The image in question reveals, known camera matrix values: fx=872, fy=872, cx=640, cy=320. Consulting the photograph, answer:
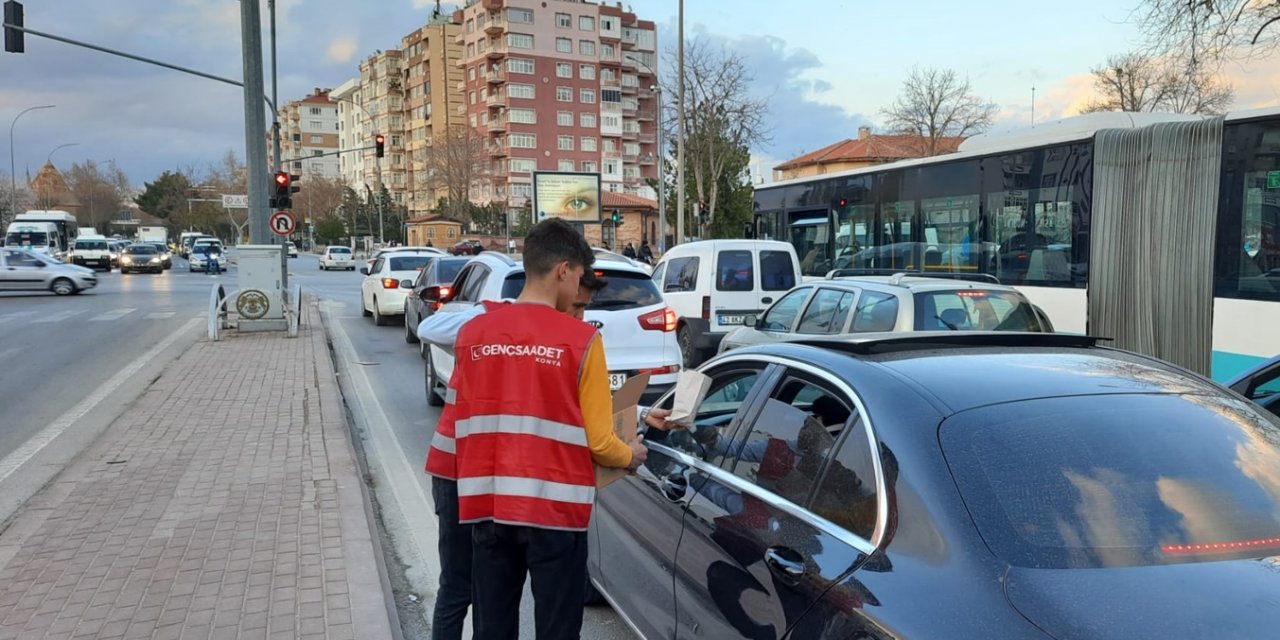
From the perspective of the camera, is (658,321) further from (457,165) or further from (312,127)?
(312,127)

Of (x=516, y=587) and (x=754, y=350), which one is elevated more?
(x=754, y=350)

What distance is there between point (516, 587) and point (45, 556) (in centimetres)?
354

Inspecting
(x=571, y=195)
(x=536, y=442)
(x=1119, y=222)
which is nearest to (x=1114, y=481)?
(x=536, y=442)

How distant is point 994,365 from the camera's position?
2.80m

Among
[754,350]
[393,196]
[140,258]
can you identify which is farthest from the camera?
[393,196]

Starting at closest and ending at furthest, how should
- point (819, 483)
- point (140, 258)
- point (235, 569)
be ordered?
point (819, 483)
point (235, 569)
point (140, 258)

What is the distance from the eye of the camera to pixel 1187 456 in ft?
7.92

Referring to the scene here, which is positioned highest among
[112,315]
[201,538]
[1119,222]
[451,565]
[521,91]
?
[521,91]

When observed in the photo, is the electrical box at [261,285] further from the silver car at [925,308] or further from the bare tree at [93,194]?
the bare tree at [93,194]

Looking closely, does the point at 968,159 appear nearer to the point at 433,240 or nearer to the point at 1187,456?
the point at 1187,456

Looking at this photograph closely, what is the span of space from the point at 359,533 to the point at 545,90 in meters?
86.9

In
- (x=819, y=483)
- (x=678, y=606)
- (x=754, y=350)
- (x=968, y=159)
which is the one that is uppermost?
(x=968, y=159)

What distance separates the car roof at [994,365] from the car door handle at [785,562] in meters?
0.61

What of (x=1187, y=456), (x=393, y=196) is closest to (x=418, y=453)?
(x=1187, y=456)
